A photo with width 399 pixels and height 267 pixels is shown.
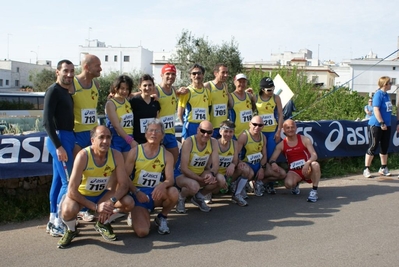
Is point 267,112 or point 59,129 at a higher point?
point 267,112

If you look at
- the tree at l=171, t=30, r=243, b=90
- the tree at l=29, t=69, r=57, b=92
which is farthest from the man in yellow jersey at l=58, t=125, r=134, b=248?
the tree at l=29, t=69, r=57, b=92

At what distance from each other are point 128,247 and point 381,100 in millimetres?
6570

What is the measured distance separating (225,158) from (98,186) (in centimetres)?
236

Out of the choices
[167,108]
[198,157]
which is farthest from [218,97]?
[198,157]

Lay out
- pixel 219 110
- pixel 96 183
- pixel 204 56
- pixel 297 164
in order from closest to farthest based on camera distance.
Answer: pixel 96 183, pixel 219 110, pixel 297 164, pixel 204 56

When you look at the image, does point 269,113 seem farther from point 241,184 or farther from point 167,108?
point 167,108

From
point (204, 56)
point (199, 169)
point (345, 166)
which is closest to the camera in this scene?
point (199, 169)

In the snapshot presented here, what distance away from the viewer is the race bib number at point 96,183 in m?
5.39

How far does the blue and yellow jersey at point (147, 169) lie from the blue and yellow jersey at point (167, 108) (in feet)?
3.81

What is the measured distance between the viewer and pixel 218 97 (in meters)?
7.70

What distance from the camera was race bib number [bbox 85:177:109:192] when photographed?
539 cm

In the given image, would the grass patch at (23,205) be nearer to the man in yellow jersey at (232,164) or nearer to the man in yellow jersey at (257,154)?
the man in yellow jersey at (232,164)

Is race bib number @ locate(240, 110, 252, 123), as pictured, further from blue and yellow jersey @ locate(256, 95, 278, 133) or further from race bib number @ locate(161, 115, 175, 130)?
race bib number @ locate(161, 115, 175, 130)

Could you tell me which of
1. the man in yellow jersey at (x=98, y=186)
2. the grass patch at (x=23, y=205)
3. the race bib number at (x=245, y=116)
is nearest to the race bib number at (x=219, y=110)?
the race bib number at (x=245, y=116)
